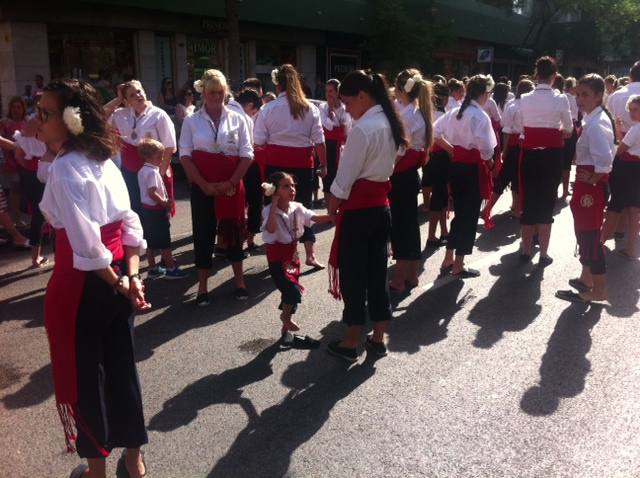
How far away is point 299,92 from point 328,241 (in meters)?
2.24

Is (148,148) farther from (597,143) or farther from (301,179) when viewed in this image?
(597,143)

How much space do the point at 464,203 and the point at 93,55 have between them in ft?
48.0

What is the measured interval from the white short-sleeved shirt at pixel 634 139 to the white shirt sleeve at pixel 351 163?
12.2 ft

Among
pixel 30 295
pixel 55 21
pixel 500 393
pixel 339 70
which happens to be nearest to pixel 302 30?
pixel 339 70

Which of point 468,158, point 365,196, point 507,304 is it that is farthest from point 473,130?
point 365,196

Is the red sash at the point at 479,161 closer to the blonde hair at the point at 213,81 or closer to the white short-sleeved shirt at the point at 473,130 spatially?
the white short-sleeved shirt at the point at 473,130

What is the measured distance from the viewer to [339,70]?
26.5 m

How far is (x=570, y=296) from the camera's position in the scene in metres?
5.76

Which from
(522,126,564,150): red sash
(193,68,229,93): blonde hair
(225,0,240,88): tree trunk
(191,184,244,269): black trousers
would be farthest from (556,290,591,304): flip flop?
(225,0,240,88): tree trunk

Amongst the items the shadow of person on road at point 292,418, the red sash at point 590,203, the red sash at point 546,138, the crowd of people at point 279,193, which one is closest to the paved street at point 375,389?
the shadow of person on road at point 292,418

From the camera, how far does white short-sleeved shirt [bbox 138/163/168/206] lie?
604cm

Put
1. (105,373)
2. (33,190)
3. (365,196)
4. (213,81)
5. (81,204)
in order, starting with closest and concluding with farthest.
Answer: (81,204)
(105,373)
(365,196)
(213,81)
(33,190)

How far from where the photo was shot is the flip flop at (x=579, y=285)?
5.88 metres

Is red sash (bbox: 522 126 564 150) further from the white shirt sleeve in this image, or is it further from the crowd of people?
the white shirt sleeve
